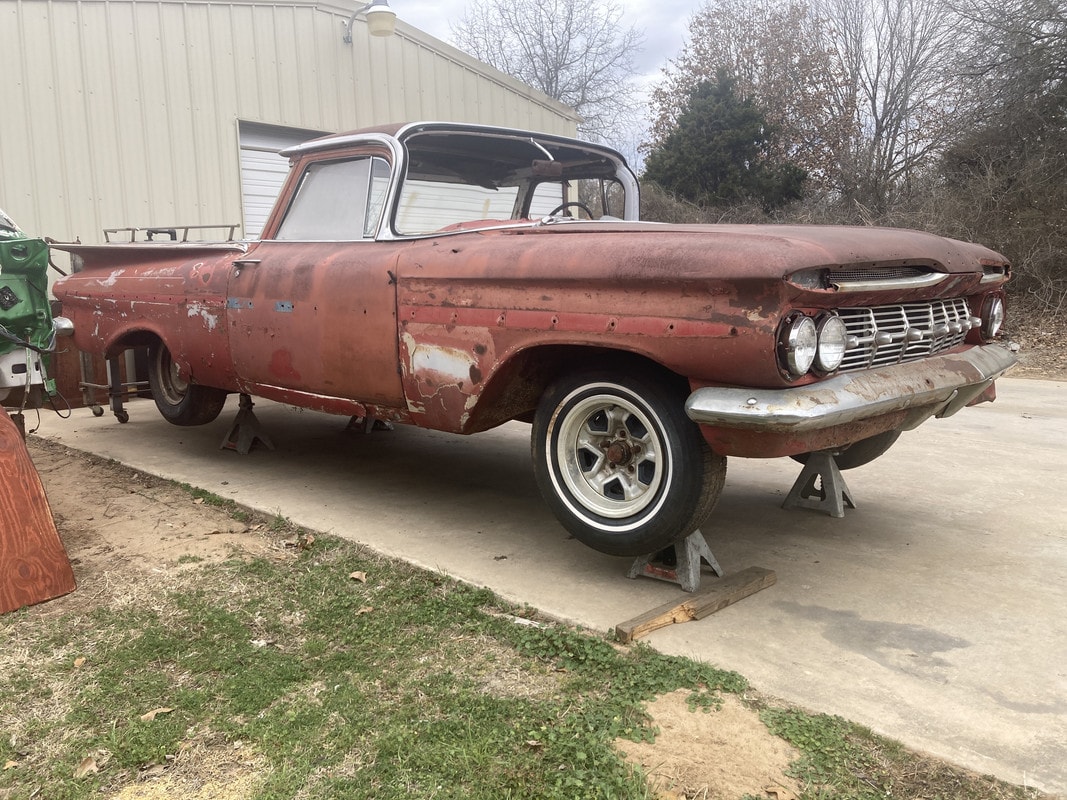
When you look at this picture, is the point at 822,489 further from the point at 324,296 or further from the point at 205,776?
the point at 205,776

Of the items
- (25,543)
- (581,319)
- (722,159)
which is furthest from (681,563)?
(722,159)

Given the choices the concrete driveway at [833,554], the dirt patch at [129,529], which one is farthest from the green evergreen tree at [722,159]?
the dirt patch at [129,529]

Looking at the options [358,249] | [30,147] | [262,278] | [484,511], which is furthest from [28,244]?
[30,147]

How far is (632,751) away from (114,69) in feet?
28.6

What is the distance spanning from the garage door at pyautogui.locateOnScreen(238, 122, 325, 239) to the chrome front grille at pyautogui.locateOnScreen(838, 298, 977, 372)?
25.1 feet

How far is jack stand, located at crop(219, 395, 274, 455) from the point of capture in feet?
18.6

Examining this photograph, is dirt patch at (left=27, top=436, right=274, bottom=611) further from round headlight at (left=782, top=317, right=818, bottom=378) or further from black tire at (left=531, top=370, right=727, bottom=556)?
round headlight at (left=782, top=317, right=818, bottom=378)

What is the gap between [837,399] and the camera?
278 cm

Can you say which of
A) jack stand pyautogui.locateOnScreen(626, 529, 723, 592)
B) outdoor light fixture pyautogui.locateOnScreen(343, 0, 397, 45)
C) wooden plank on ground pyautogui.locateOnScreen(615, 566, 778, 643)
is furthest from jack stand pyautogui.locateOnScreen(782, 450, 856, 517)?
outdoor light fixture pyautogui.locateOnScreen(343, 0, 397, 45)

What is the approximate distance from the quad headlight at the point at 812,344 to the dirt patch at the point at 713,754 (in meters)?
1.05

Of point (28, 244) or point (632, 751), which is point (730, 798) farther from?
point (28, 244)

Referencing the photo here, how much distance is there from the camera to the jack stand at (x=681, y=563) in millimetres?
3264

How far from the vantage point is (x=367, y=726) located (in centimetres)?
235

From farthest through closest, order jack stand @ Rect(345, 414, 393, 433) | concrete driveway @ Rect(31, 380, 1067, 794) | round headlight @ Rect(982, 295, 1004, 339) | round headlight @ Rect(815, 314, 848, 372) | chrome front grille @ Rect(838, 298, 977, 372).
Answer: jack stand @ Rect(345, 414, 393, 433), round headlight @ Rect(982, 295, 1004, 339), chrome front grille @ Rect(838, 298, 977, 372), round headlight @ Rect(815, 314, 848, 372), concrete driveway @ Rect(31, 380, 1067, 794)
